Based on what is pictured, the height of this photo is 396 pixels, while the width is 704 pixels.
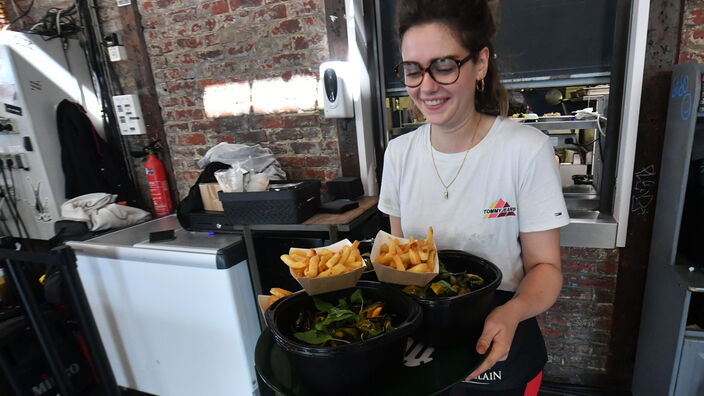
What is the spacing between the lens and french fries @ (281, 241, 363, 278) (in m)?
0.74

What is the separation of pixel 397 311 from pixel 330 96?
4.84 feet

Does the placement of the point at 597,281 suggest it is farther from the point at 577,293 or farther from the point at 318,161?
the point at 318,161

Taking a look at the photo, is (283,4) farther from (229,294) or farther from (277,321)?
(277,321)

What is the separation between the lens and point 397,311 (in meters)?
0.71

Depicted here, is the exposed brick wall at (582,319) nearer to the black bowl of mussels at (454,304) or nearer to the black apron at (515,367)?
the black apron at (515,367)

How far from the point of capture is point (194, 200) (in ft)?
6.42

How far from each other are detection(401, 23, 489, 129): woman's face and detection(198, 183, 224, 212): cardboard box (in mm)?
1302

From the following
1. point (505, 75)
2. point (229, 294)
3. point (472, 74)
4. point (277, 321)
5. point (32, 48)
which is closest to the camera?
point (277, 321)

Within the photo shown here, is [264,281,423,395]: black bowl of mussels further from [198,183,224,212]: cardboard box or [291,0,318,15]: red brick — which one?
[291,0,318,15]: red brick

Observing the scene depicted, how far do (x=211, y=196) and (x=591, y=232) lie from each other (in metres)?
1.89

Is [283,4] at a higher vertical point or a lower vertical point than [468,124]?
higher

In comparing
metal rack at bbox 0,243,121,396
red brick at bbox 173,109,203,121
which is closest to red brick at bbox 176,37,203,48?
red brick at bbox 173,109,203,121

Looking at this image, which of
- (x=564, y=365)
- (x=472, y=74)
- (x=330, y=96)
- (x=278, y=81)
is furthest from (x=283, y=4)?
(x=564, y=365)

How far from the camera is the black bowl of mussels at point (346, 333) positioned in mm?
573
